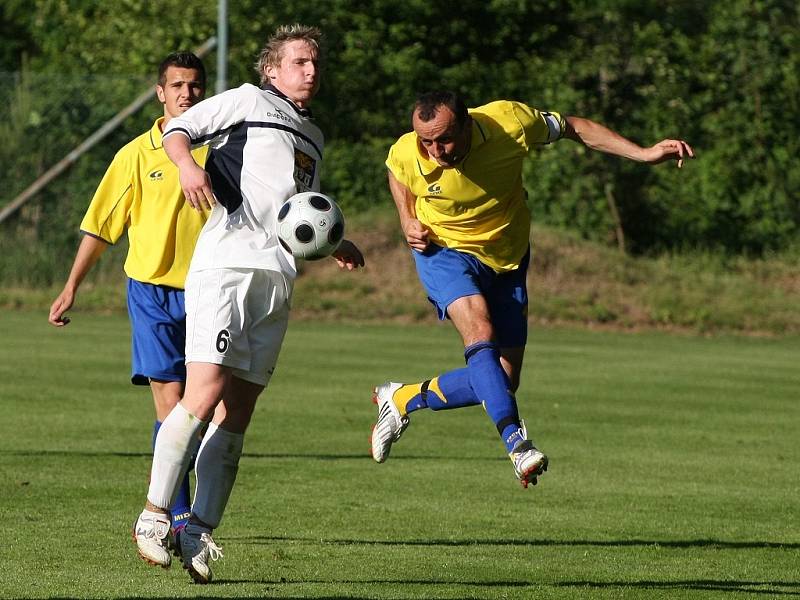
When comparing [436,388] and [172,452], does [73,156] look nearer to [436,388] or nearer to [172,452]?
[436,388]

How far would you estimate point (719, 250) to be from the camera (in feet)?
96.0

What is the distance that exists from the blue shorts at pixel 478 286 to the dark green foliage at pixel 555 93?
62.9ft

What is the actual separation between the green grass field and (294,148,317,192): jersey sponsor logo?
1.62 m

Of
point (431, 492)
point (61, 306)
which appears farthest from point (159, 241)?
point (431, 492)

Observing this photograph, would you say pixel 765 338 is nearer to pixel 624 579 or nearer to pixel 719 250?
pixel 719 250

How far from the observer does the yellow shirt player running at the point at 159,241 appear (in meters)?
7.12

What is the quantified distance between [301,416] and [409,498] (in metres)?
4.12

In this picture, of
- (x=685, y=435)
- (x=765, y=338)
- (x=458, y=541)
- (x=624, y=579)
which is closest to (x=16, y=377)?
(x=685, y=435)

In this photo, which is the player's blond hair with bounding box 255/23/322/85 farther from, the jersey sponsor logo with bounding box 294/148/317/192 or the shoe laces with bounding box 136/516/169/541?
the shoe laces with bounding box 136/516/169/541

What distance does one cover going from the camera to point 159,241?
7141mm

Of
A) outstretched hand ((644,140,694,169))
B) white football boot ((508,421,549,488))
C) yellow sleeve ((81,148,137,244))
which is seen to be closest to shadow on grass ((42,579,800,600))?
white football boot ((508,421,549,488))

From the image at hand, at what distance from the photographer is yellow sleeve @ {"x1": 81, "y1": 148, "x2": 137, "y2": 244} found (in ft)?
23.9

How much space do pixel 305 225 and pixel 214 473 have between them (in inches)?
43.7

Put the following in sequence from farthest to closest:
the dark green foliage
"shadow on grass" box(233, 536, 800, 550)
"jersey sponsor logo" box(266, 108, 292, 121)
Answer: the dark green foliage → "shadow on grass" box(233, 536, 800, 550) → "jersey sponsor logo" box(266, 108, 292, 121)
